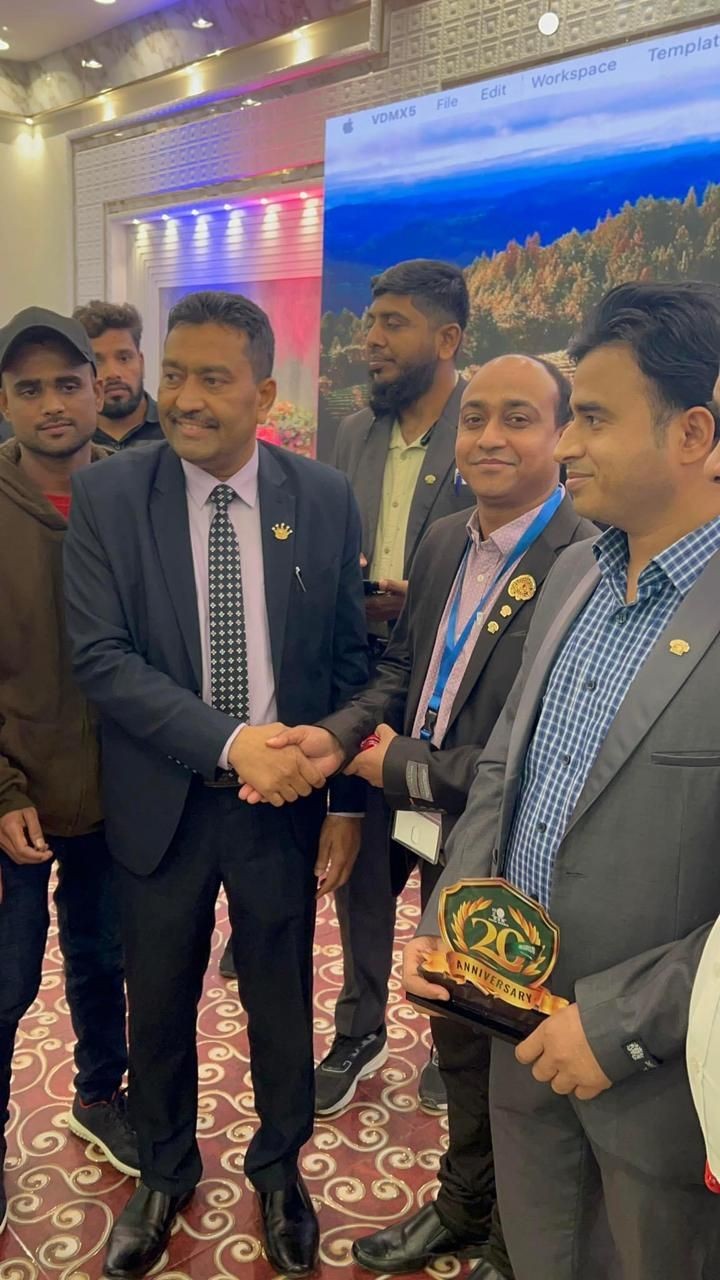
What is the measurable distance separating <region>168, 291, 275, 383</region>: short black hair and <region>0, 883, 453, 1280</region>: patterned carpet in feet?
5.68

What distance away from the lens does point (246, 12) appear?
16.9 ft

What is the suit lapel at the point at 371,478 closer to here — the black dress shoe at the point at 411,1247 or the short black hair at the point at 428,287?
the short black hair at the point at 428,287

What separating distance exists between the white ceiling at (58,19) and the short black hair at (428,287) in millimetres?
4274

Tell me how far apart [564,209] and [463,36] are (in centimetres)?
99

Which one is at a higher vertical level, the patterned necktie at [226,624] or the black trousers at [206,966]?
the patterned necktie at [226,624]

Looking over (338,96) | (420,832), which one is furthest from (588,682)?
(338,96)

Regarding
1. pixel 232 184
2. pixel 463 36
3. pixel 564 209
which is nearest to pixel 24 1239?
pixel 564 209

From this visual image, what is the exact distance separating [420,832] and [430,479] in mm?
1022

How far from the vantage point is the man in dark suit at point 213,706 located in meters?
1.66

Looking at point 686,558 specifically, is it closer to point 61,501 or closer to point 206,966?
point 206,966

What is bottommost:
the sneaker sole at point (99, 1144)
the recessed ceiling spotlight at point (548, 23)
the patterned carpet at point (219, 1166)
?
the patterned carpet at point (219, 1166)

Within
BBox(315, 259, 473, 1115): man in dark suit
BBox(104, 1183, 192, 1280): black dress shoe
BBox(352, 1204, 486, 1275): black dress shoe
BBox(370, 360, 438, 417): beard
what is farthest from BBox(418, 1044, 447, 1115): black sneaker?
BBox(370, 360, 438, 417): beard

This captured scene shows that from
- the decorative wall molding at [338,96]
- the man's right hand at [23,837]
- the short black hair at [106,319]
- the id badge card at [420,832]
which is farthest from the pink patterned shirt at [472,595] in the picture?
the decorative wall molding at [338,96]

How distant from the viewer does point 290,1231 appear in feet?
6.01
